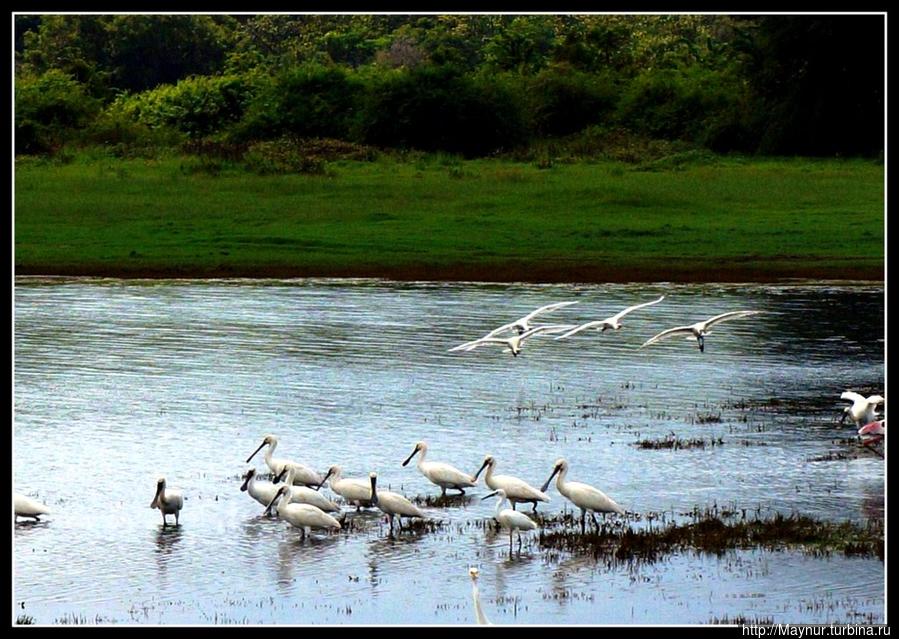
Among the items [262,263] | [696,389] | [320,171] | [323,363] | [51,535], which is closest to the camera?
[51,535]

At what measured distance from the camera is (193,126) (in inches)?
1529

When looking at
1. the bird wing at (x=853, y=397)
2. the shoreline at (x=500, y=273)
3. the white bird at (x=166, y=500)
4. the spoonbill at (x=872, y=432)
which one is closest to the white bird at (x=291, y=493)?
the white bird at (x=166, y=500)

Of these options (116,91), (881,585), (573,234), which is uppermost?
(116,91)

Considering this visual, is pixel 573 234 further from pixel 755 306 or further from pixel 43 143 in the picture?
pixel 43 143

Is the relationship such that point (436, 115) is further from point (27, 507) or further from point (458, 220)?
point (27, 507)

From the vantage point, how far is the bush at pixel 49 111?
37531 mm

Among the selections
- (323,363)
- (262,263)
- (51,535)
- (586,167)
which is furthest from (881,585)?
(586,167)

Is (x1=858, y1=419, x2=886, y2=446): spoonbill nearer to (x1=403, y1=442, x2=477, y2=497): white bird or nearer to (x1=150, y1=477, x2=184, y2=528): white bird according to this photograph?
(x1=403, y1=442, x2=477, y2=497): white bird

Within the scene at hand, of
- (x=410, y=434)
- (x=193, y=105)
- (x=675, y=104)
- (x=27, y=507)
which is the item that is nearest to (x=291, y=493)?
(x=27, y=507)

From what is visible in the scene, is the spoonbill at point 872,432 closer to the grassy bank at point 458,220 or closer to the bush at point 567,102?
the grassy bank at point 458,220

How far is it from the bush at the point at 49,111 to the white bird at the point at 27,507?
24.1 meters

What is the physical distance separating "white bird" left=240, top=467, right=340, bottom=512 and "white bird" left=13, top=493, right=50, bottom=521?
166 cm

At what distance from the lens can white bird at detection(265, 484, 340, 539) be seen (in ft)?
44.9

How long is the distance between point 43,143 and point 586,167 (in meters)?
11.4
